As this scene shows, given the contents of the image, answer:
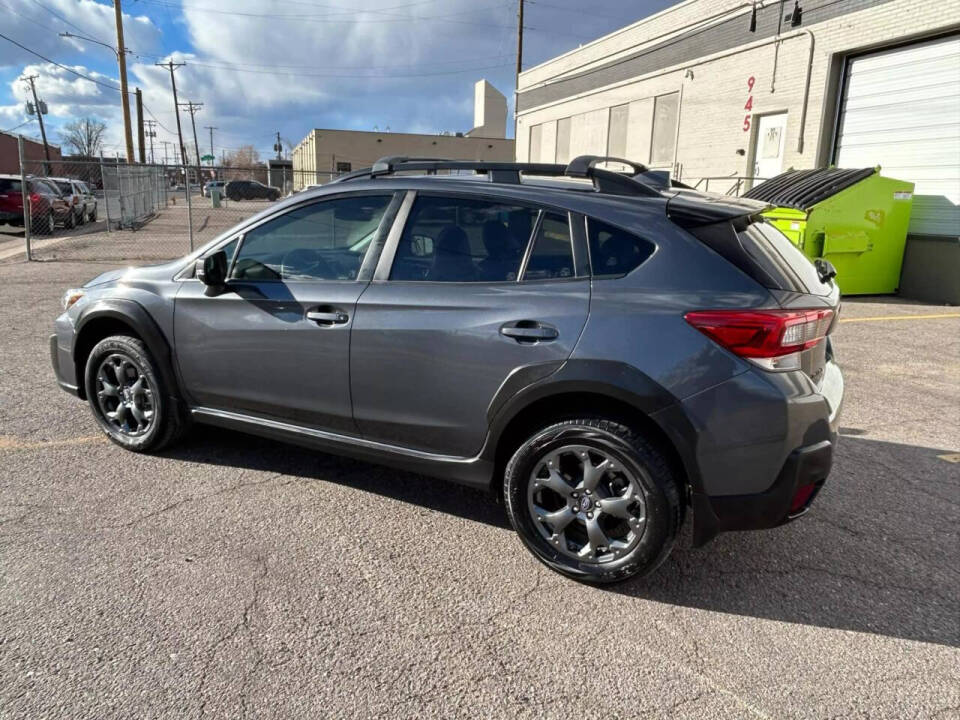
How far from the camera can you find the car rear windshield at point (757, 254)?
9.41ft

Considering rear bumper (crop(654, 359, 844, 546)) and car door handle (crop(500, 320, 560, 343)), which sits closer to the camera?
rear bumper (crop(654, 359, 844, 546))

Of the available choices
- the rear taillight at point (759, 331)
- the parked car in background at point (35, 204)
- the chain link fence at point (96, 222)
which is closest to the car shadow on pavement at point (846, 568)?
the rear taillight at point (759, 331)

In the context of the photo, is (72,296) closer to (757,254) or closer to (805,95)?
(757,254)

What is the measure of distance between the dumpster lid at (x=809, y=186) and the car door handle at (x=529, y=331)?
9.06 m

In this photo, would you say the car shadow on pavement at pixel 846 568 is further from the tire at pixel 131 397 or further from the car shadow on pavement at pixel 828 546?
the tire at pixel 131 397

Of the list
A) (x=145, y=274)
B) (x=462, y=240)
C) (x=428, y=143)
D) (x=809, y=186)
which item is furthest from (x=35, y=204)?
(x=428, y=143)

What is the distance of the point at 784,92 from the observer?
15.1 meters

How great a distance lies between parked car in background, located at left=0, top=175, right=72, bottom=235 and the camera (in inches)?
759

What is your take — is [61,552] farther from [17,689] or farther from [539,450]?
[539,450]

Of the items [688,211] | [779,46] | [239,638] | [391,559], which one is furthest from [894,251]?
[239,638]

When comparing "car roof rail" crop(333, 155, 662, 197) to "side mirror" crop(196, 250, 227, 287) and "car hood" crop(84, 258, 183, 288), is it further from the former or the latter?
"car hood" crop(84, 258, 183, 288)

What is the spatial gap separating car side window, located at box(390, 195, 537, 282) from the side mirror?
3.50 feet

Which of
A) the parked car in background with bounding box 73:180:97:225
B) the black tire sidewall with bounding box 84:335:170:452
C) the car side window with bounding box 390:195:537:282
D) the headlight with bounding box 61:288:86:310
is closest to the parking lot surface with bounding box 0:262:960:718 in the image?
the black tire sidewall with bounding box 84:335:170:452

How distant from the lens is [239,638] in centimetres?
265
